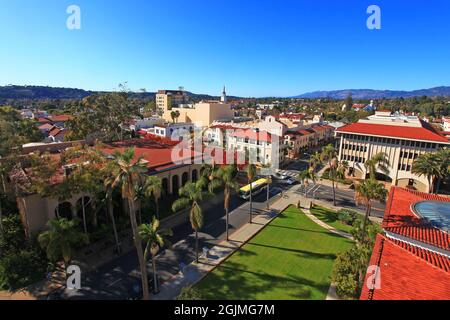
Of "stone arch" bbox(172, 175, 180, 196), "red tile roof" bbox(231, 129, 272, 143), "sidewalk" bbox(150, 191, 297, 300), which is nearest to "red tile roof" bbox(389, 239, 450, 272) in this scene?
"sidewalk" bbox(150, 191, 297, 300)

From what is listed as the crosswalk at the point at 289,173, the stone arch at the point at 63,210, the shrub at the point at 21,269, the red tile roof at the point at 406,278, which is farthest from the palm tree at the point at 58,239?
the crosswalk at the point at 289,173

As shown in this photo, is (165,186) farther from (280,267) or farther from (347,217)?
(347,217)

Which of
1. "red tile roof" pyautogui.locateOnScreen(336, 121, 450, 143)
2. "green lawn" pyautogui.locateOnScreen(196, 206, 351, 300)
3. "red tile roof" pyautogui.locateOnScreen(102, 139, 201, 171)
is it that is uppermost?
"red tile roof" pyautogui.locateOnScreen(336, 121, 450, 143)

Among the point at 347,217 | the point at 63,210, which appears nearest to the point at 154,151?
the point at 63,210

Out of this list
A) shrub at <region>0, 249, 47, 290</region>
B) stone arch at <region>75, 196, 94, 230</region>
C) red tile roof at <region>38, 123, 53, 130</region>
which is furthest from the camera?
red tile roof at <region>38, 123, 53, 130</region>

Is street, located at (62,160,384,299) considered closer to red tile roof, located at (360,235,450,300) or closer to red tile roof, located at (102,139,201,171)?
red tile roof, located at (102,139,201,171)
